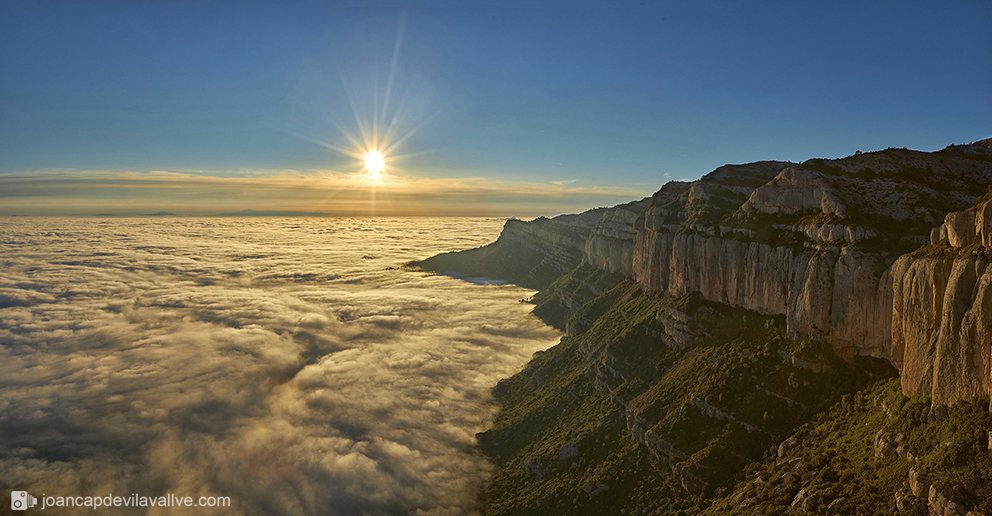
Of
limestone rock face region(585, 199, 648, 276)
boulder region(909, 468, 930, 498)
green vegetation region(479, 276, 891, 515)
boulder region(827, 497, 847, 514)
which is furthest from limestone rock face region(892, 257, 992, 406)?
limestone rock face region(585, 199, 648, 276)

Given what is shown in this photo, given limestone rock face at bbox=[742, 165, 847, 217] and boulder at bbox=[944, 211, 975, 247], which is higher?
limestone rock face at bbox=[742, 165, 847, 217]

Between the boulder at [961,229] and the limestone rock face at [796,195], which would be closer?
the boulder at [961,229]

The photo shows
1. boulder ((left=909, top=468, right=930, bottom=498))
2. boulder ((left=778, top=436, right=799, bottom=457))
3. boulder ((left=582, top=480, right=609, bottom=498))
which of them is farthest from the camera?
boulder ((left=582, top=480, right=609, bottom=498))

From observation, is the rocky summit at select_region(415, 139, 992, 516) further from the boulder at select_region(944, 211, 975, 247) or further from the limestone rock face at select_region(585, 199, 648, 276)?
the limestone rock face at select_region(585, 199, 648, 276)

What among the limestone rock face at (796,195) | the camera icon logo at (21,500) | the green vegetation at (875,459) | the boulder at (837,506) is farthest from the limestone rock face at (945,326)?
the camera icon logo at (21,500)

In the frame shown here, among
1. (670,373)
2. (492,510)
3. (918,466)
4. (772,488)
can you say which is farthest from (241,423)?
(918,466)

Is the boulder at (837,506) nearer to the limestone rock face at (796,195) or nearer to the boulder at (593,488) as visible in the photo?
the boulder at (593,488)
